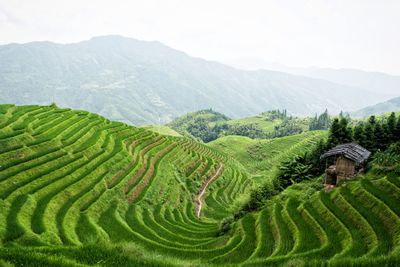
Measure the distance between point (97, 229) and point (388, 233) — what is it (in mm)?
18902

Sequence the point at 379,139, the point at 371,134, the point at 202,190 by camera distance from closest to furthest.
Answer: the point at 379,139 → the point at 371,134 → the point at 202,190

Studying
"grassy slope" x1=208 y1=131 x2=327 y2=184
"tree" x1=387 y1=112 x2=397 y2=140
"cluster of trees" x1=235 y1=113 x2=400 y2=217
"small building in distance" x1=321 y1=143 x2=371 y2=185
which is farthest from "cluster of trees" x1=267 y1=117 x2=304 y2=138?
"small building in distance" x1=321 y1=143 x2=371 y2=185

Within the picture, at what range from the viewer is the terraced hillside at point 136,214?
1537cm

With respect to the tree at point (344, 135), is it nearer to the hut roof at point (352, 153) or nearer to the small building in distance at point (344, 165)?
the hut roof at point (352, 153)

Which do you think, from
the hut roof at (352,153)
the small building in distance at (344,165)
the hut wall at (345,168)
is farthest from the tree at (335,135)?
the hut wall at (345,168)

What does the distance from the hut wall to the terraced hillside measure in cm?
752

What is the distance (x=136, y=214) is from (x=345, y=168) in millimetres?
21041

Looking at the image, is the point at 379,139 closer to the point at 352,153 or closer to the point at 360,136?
the point at 360,136

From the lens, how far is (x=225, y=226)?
3031 centimetres

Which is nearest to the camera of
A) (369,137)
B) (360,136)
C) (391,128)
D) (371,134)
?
(391,128)

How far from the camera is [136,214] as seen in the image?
33062 millimetres

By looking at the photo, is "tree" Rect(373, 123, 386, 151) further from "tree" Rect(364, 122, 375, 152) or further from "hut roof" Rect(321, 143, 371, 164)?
"hut roof" Rect(321, 143, 371, 164)

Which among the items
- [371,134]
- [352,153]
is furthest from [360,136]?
[352,153]

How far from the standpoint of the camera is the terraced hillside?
50.4 feet
